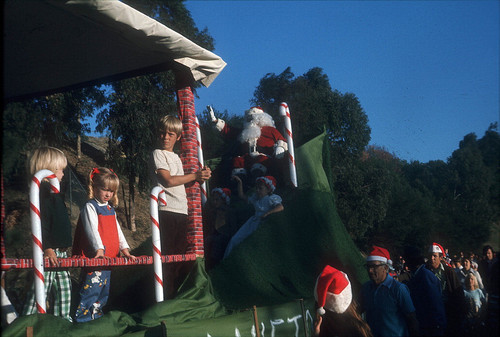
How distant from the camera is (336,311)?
12.8ft

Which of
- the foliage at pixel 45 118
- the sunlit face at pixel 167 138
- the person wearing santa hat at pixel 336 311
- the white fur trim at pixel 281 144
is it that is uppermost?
the foliage at pixel 45 118

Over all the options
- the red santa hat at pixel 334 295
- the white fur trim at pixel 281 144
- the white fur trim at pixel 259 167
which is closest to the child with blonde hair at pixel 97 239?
the red santa hat at pixel 334 295

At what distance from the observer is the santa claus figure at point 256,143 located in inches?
349

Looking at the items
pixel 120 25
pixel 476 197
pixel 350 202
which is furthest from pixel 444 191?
pixel 120 25

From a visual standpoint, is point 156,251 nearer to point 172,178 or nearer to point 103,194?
point 103,194

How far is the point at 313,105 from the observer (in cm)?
2008

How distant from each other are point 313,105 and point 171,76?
5.32 metres

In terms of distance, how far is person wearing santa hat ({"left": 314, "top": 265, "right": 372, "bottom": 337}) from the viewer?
388cm

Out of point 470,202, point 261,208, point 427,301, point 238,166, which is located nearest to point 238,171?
point 238,166

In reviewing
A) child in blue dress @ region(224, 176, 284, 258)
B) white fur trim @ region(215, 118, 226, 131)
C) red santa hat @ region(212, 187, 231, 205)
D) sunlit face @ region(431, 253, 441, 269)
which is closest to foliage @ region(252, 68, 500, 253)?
white fur trim @ region(215, 118, 226, 131)

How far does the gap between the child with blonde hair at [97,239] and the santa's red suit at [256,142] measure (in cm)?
388

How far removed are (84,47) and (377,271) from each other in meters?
3.74

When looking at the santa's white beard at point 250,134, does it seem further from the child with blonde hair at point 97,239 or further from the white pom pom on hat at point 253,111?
the child with blonde hair at point 97,239

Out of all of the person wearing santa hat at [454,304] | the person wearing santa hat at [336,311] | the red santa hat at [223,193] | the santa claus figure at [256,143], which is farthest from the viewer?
the santa claus figure at [256,143]
